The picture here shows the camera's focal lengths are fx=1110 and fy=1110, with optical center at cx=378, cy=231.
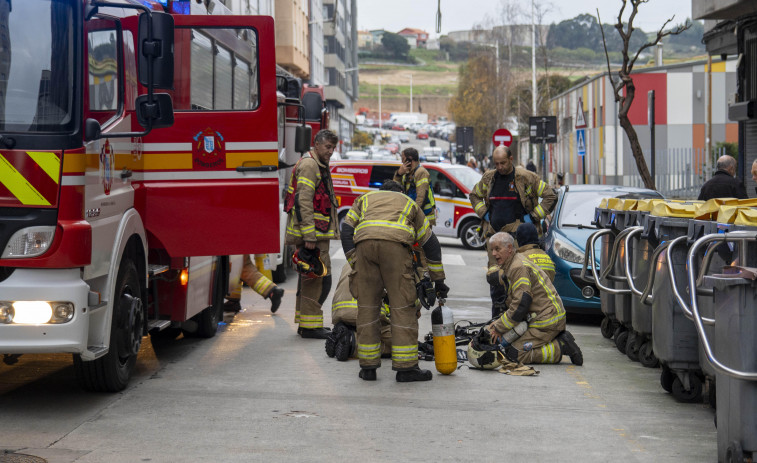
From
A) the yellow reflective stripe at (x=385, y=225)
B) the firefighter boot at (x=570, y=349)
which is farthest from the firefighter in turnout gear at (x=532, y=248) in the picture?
the yellow reflective stripe at (x=385, y=225)

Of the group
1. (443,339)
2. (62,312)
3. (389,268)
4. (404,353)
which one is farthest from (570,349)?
(62,312)

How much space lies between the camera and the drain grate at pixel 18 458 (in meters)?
6.00

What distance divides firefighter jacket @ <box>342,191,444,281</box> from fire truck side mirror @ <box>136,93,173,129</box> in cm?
173

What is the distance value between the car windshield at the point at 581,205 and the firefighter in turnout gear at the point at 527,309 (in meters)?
3.69

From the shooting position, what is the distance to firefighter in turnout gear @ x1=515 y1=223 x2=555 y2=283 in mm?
10703

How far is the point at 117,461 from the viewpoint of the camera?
608 centimetres

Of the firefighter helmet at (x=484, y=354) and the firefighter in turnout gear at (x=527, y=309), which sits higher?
the firefighter in turnout gear at (x=527, y=309)

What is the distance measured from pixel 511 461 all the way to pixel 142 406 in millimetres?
2732

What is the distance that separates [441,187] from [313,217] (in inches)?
507

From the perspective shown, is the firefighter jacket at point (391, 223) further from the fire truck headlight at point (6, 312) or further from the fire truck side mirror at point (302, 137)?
the fire truck side mirror at point (302, 137)

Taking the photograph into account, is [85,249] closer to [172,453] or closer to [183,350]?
[172,453]

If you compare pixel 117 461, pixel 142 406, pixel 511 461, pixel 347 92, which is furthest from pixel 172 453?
pixel 347 92

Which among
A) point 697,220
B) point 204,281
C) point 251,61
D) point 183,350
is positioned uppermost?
point 251,61

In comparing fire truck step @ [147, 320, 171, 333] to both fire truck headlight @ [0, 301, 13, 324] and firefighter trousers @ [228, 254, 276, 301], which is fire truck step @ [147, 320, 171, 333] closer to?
fire truck headlight @ [0, 301, 13, 324]
